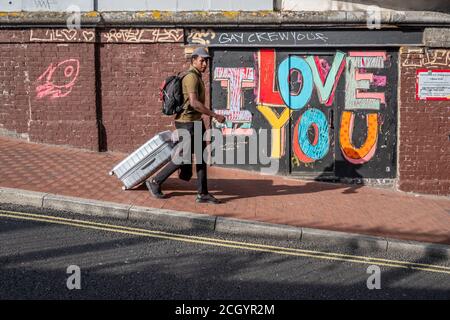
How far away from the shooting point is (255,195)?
8023mm

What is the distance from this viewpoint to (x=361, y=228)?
266 inches

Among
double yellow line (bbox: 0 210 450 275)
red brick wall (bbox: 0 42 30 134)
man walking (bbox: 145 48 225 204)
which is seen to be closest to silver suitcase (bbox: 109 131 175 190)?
man walking (bbox: 145 48 225 204)

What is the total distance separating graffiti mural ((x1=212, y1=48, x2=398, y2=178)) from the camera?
9594mm

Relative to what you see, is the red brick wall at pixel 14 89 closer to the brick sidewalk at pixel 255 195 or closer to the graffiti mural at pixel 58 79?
the graffiti mural at pixel 58 79

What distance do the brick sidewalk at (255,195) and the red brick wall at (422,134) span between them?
360 mm

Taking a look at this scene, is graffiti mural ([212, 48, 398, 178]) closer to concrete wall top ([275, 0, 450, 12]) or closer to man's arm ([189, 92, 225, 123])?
concrete wall top ([275, 0, 450, 12])

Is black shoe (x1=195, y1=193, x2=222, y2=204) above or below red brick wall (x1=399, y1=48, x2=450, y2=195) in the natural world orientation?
below

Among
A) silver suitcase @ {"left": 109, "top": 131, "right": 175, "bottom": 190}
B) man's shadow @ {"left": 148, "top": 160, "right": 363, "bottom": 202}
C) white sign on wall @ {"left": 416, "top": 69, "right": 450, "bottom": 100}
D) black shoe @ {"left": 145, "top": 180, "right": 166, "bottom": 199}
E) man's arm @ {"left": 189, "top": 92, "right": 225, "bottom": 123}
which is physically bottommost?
man's shadow @ {"left": 148, "top": 160, "right": 363, "bottom": 202}

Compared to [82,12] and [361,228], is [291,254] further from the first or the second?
[82,12]

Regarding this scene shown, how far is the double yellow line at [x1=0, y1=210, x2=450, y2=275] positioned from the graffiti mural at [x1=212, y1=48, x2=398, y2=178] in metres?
4.02

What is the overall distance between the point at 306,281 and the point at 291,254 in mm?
806

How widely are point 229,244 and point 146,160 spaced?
78.5 inches

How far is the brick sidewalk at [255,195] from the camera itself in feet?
22.7
